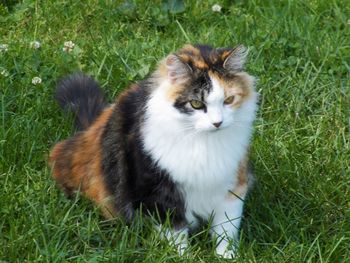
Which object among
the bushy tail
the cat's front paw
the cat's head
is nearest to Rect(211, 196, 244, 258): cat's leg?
the cat's front paw

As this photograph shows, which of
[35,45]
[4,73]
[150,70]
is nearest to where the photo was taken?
[4,73]

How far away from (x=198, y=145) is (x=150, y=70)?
1272 mm

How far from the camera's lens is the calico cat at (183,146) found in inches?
121

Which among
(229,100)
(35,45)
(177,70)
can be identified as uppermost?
(177,70)

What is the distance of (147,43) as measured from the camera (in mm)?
4711

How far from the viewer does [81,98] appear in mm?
3959

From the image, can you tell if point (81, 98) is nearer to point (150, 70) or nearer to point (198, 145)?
point (150, 70)

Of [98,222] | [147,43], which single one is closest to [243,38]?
[147,43]

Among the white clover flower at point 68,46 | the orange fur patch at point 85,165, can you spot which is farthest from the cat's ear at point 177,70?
the white clover flower at point 68,46

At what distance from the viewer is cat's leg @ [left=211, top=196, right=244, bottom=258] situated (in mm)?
3332

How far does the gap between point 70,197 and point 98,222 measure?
0.25 meters

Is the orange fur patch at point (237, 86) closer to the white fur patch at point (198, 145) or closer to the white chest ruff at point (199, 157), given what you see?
the white fur patch at point (198, 145)

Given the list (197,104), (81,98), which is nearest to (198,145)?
(197,104)

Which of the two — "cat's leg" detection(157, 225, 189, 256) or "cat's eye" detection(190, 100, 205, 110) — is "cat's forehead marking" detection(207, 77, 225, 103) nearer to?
"cat's eye" detection(190, 100, 205, 110)
